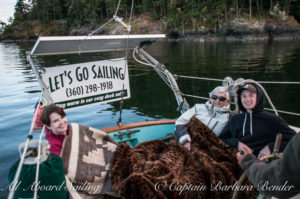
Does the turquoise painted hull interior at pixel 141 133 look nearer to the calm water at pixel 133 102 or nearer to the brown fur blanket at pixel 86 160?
the brown fur blanket at pixel 86 160

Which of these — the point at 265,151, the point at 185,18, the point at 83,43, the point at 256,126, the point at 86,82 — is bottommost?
the point at 265,151

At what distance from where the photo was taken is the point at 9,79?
54.9 feet

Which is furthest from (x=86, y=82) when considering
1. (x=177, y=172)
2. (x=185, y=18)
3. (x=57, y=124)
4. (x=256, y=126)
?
(x=185, y=18)

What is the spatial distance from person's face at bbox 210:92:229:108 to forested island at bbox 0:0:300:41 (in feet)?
107

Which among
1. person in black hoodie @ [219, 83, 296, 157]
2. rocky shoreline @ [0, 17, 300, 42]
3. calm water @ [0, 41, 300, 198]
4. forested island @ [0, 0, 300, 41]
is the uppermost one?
forested island @ [0, 0, 300, 41]

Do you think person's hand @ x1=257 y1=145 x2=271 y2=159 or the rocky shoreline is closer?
person's hand @ x1=257 y1=145 x2=271 y2=159

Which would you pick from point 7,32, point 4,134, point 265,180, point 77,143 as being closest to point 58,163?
point 77,143

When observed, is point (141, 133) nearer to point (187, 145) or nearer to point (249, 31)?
point (187, 145)


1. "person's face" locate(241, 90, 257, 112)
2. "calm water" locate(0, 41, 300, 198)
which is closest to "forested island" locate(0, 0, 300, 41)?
"calm water" locate(0, 41, 300, 198)

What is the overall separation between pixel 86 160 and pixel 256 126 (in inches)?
87.3

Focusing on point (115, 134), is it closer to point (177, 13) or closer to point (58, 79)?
point (58, 79)

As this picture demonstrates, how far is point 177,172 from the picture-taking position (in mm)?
2719

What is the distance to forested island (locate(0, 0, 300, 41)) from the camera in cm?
4662

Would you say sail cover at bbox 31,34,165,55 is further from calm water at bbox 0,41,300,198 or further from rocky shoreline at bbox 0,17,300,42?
rocky shoreline at bbox 0,17,300,42
